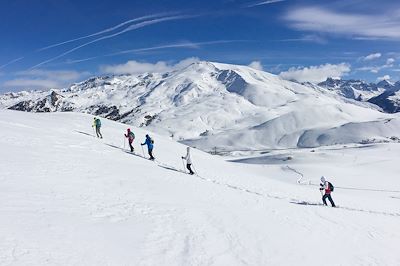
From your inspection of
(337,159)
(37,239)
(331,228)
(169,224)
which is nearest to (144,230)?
(169,224)

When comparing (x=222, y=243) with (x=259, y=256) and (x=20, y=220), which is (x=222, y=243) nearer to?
(x=259, y=256)

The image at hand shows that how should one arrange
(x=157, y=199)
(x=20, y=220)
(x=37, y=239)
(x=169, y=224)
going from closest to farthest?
(x=37, y=239) < (x=20, y=220) < (x=169, y=224) < (x=157, y=199)

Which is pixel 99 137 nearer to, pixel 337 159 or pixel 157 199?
pixel 157 199

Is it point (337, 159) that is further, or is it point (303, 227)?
point (337, 159)

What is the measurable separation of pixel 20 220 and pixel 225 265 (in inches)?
239

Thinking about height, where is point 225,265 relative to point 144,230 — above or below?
below

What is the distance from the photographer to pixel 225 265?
12406 millimetres

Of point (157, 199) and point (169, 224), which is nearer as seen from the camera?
point (169, 224)

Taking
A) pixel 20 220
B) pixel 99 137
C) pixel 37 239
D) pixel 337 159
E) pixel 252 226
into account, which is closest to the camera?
pixel 37 239

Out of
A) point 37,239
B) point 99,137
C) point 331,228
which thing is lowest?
point 331,228

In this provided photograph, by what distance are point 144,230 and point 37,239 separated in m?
3.51

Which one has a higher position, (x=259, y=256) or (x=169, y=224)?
(x=169, y=224)

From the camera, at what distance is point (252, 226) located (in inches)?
663

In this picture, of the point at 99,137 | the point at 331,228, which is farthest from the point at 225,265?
the point at 99,137
